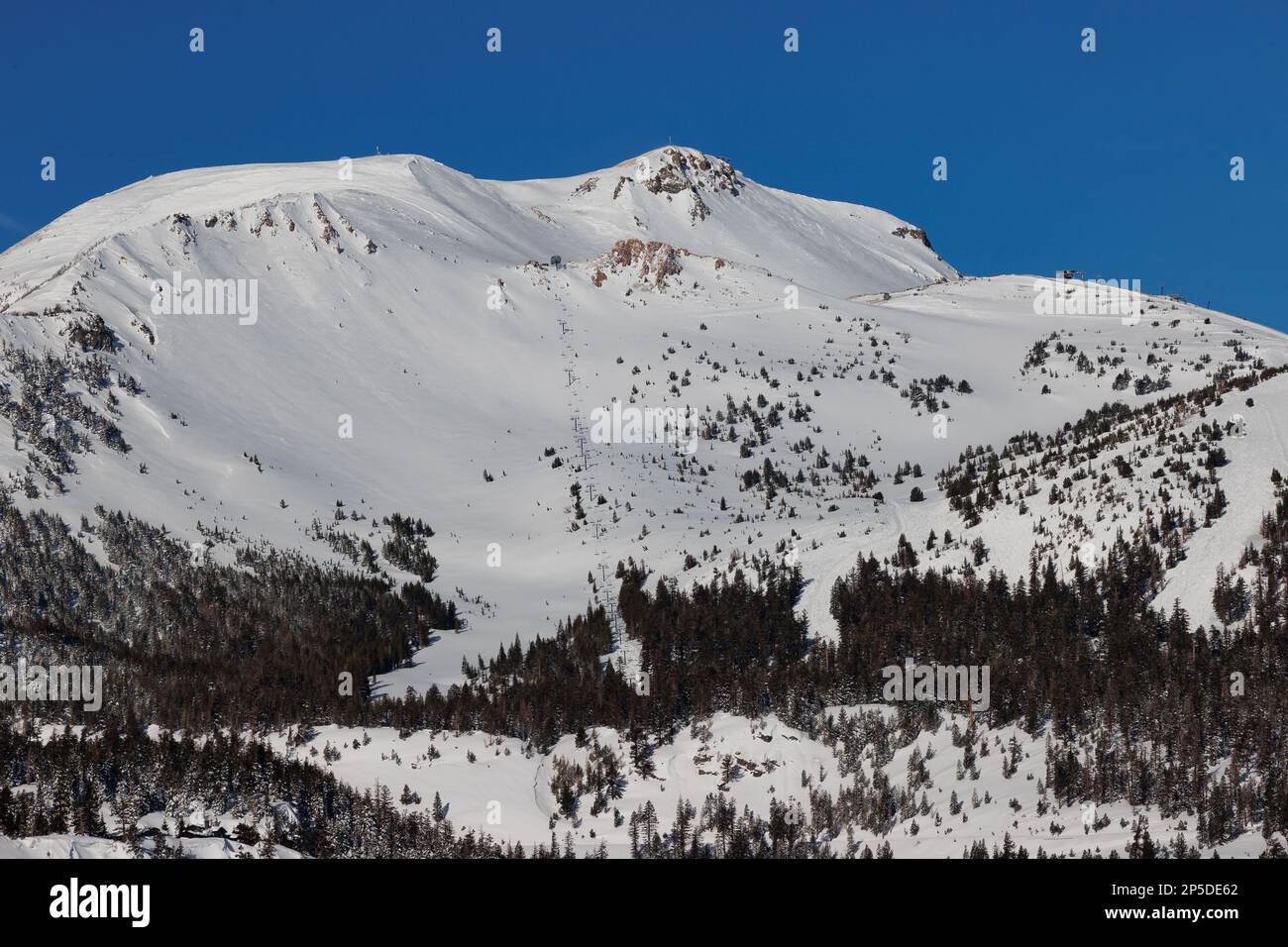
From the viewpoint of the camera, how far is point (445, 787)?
97688 millimetres

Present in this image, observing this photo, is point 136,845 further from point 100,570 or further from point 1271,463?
point 1271,463

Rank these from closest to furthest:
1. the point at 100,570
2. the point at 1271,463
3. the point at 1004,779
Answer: the point at 1004,779
the point at 1271,463
the point at 100,570

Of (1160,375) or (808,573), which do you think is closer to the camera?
(808,573)

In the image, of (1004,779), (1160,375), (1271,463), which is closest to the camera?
(1004,779)

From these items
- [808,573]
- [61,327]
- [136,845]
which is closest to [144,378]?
[61,327]

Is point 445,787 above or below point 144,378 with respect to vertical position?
below

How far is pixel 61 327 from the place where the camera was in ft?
642

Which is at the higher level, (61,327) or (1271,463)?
(61,327)

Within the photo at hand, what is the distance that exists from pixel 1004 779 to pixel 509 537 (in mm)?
84095

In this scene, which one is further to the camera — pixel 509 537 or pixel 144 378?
pixel 144 378
